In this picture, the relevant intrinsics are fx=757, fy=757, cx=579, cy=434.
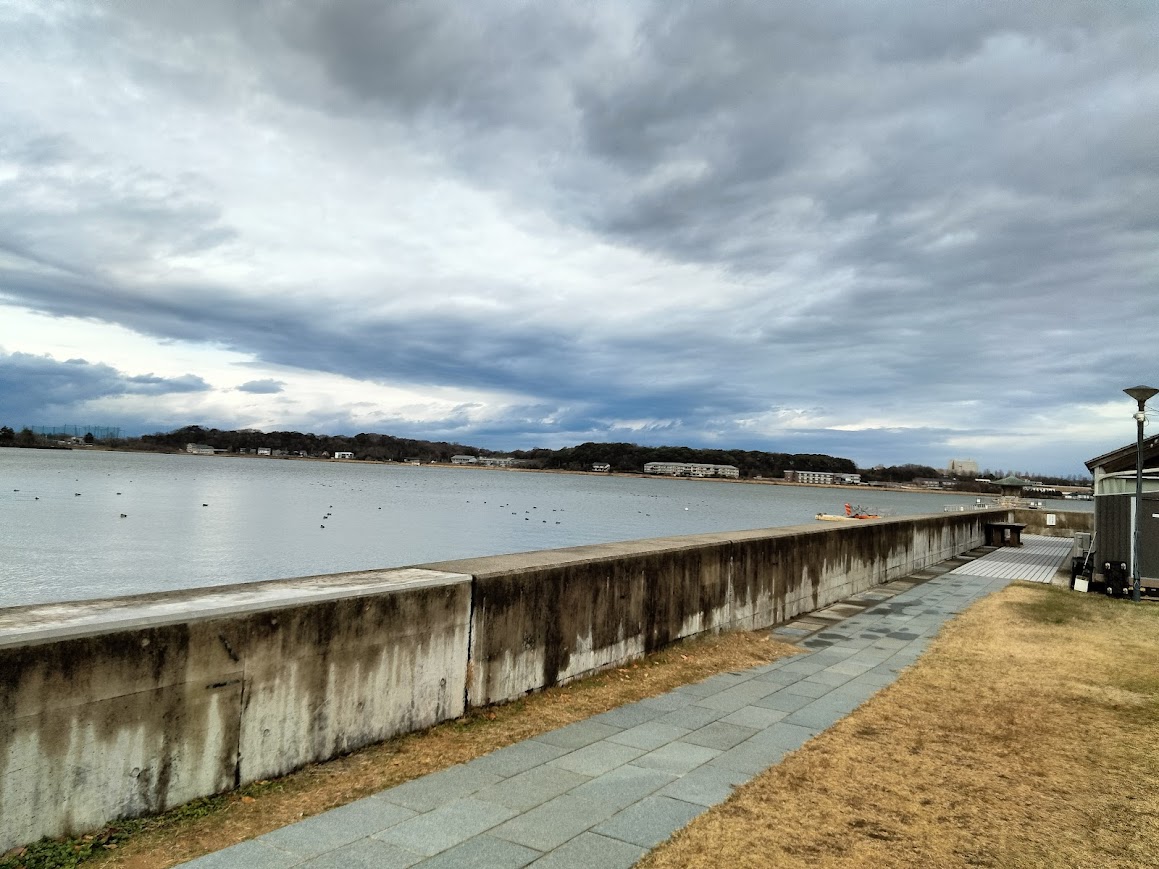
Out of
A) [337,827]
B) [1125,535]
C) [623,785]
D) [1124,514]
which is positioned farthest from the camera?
[1124,514]

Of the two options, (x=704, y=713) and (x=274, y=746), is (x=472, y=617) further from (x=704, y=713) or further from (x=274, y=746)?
(x=704, y=713)

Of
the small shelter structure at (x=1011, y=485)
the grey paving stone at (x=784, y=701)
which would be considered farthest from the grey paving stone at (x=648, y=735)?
the small shelter structure at (x=1011, y=485)

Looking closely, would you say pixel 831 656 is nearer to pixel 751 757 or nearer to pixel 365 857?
pixel 751 757

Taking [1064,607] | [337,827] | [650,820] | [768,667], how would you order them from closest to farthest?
[337,827], [650,820], [768,667], [1064,607]

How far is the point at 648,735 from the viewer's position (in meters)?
5.06

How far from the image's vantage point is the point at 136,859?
10.3ft

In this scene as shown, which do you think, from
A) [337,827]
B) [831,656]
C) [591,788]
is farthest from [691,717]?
[831,656]

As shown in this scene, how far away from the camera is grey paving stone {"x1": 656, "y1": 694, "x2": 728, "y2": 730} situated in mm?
5344

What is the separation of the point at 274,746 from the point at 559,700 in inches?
87.5

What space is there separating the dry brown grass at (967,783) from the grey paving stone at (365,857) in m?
1.06

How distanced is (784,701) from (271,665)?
13.1ft

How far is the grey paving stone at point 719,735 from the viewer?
16.2ft

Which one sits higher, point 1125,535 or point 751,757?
point 1125,535

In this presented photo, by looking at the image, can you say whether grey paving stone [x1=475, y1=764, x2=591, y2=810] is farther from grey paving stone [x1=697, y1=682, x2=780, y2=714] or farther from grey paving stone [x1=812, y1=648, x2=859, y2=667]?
grey paving stone [x1=812, y1=648, x2=859, y2=667]
